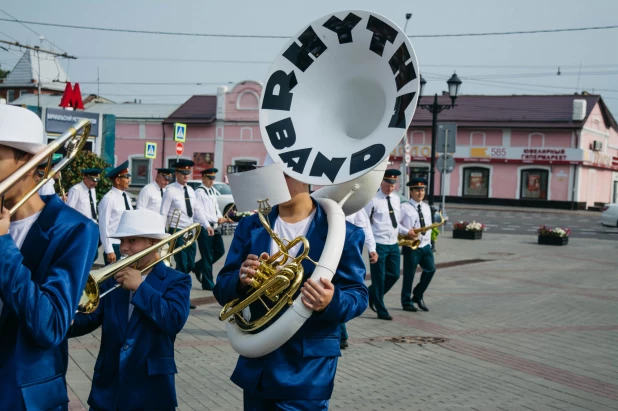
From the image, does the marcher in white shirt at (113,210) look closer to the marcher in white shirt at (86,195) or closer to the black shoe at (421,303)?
the marcher in white shirt at (86,195)

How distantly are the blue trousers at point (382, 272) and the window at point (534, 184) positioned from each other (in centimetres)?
3988

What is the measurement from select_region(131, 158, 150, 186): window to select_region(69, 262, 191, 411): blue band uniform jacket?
159 ft

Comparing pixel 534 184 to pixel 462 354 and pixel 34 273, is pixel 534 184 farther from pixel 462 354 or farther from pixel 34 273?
pixel 34 273

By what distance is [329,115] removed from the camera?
3674 millimetres

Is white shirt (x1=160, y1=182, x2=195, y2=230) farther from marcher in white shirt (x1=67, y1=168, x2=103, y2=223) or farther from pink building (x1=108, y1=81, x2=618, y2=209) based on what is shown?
pink building (x1=108, y1=81, x2=618, y2=209)

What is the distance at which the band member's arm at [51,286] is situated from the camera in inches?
94.8

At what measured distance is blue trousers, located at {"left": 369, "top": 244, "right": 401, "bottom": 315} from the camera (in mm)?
9664

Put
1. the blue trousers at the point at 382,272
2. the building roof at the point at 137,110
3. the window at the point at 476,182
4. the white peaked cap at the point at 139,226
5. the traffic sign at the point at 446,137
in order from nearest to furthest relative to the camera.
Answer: the white peaked cap at the point at 139,226, the blue trousers at the point at 382,272, the traffic sign at the point at 446,137, the window at the point at 476,182, the building roof at the point at 137,110

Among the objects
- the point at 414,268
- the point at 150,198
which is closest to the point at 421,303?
the point at 414,268

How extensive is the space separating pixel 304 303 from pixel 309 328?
0.27m

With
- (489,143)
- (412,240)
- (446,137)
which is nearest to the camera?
(412,240)

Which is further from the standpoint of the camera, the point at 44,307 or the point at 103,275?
the point at 103,275

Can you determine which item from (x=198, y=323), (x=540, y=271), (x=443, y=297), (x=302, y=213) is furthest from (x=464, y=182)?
(x=302, y=213)

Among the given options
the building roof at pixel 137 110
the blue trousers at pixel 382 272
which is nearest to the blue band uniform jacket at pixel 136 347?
the blue trousers at pixel 382 272
